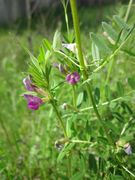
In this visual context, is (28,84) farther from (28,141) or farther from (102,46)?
(28,141)

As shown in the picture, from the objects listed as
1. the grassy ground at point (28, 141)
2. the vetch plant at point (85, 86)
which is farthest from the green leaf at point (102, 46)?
the grassy ground at point (28, 141)

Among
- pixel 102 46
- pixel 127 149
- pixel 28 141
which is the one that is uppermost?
pixel 102 46

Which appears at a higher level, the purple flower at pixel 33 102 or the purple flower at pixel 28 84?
the purple flower at pixel 28 84

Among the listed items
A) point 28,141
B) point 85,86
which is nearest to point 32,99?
point 85,86

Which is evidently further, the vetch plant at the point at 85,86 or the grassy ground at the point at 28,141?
the grassy ground at the point at 28,141

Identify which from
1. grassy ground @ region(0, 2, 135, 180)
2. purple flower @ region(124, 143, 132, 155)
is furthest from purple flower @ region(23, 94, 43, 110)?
purple flower @ region(124, 143, 132, 155)

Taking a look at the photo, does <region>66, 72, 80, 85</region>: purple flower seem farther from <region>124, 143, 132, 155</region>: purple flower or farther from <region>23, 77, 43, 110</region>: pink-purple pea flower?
<region>124, 143, 132, 155</region>: purple flower

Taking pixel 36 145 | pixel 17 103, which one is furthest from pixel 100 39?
pixel 17 103

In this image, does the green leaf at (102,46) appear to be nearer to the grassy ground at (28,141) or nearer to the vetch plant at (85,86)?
the vetch plant at (85,86)

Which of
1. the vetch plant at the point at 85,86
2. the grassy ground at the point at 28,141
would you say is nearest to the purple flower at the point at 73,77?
the vetch plant at the point at 85,86

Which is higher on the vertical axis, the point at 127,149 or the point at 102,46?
the point at 102,46

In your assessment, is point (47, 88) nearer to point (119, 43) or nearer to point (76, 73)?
point (76, 73)
